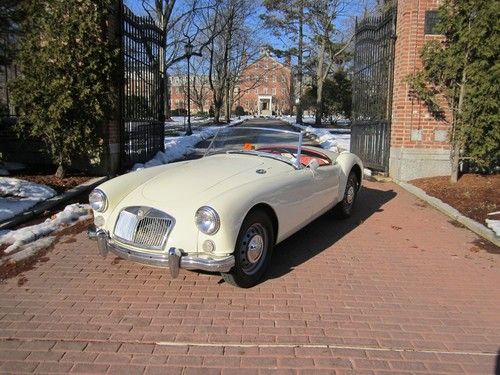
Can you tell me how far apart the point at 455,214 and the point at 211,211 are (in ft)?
15.2

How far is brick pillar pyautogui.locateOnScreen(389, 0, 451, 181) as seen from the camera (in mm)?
9648

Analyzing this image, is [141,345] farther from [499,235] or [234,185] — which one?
[499,235]

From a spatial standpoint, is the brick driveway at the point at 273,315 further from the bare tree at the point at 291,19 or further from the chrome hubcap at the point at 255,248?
the bare tree at the point at 291,19

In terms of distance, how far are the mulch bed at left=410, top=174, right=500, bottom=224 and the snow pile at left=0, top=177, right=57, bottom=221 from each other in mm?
6319

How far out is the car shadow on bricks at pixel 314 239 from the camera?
16.1 ft

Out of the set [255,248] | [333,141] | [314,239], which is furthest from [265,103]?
[255,248]

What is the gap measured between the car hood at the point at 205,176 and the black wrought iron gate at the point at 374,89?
627 centimetres

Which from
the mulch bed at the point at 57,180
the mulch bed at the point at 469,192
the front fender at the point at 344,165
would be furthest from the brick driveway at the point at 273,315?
the mulch bed at the point at 57,180

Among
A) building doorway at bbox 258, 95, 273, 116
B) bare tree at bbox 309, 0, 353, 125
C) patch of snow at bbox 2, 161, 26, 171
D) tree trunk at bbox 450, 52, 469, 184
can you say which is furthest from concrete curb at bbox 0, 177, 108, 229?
building doorway at bbox 258, 95, 273, 116

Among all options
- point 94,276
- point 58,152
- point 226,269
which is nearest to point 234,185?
point 226,269

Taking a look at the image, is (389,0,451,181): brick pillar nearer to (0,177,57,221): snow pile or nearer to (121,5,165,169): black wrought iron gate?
(121,5,165,169): black wrought iron gate

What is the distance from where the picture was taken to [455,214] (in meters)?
6.98

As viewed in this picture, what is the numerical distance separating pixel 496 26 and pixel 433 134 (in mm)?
2470

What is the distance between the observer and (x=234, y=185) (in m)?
4.30
